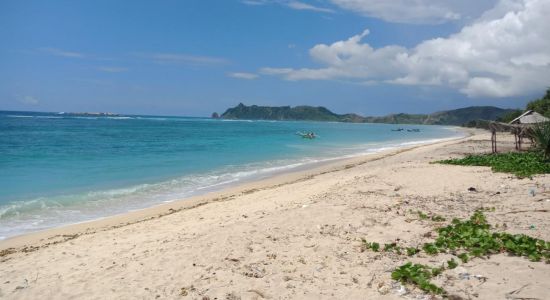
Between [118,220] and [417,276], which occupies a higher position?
[417,276]

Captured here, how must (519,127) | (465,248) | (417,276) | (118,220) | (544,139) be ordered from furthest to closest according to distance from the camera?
(519,127)
(544,139)
(118,220)
(465,248)
(417,276)

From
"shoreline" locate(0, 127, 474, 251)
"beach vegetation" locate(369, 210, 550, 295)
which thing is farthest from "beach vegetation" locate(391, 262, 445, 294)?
"shoreline" locate(0, 127, 474, 251)

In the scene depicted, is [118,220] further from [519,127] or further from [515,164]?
[519,127]

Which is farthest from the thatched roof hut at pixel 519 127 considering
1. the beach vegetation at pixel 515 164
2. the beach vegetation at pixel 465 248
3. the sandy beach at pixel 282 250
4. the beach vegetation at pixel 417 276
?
the beach vegetation at pixel 417 276

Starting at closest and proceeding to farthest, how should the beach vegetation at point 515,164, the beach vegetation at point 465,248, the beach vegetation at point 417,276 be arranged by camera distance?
the beach vegetation at point 417,276 < the beach vegetation at point 465,248 < the beach vegetation at point 515,164

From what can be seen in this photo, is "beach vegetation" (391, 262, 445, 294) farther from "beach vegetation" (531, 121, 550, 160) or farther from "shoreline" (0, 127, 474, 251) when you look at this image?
"beach vegetation" (531, 121, 550, 160)

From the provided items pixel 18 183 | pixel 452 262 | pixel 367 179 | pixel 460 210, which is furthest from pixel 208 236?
pixel 18 183

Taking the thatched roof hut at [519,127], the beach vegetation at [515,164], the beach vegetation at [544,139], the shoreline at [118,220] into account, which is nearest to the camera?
the shoreline at [118,220]

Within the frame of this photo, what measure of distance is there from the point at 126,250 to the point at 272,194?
5.78 meters

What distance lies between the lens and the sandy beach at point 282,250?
4.91 meters

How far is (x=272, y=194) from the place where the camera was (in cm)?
1229

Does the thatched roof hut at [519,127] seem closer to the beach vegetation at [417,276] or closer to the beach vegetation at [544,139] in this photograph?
the beach vegetation at [544,139]

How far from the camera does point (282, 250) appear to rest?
20.5 feet

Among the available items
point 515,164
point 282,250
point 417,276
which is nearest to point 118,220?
point 282,250
